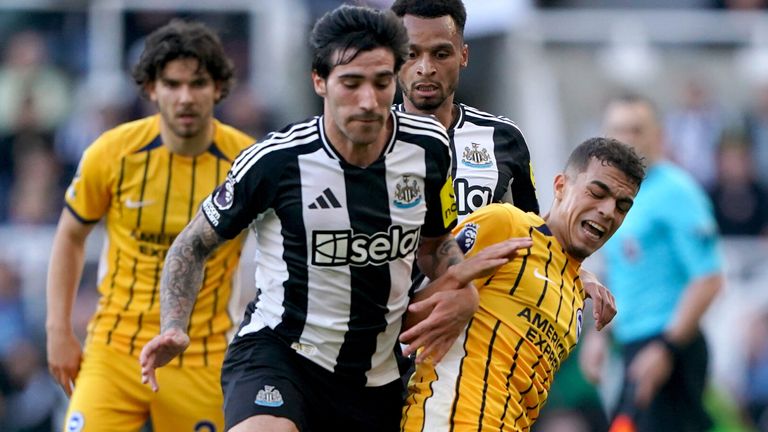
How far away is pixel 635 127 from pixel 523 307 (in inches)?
135

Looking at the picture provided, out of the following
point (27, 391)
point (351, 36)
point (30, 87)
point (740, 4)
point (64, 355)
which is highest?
point (351, 36)

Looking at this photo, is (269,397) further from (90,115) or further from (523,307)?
(90,115)

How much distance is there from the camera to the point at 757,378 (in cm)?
1247

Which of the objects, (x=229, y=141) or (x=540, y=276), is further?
(x=229, y=141)

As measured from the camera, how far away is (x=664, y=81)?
14.9 metres

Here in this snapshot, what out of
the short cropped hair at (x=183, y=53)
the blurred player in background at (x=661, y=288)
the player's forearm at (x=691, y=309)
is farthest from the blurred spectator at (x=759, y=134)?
the short cropped hair at (x=183, y=53)

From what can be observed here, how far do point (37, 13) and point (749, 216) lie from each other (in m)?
7.05

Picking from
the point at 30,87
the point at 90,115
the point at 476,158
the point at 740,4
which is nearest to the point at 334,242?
the point at 476,158

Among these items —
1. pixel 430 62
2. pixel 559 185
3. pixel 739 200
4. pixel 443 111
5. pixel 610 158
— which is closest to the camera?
pixel 610 158

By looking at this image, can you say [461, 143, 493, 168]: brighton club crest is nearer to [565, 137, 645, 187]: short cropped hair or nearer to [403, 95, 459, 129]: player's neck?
[403, 95, 459, 129]: player's neck

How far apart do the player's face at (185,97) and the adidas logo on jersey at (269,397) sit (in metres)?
2.05

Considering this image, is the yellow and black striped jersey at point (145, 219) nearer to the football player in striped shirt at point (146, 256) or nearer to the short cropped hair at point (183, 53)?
the football player in striped shirt at point (146, 256)

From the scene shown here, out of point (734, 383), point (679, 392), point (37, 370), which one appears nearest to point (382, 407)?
point (679, 392)

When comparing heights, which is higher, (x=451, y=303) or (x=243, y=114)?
(x=451, y=303)
